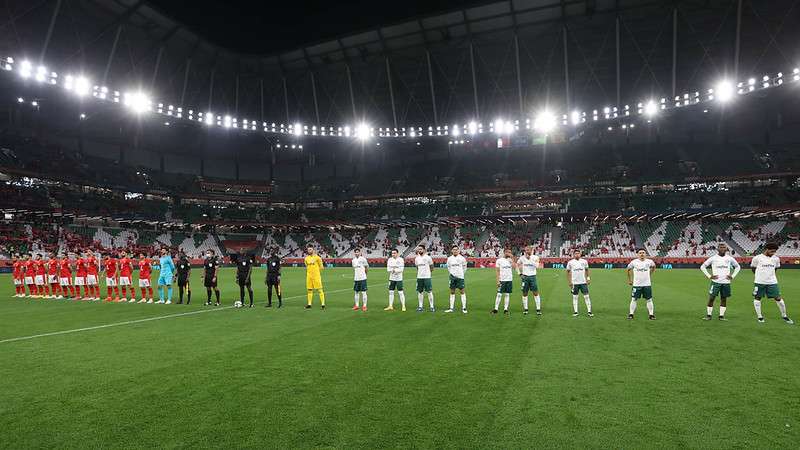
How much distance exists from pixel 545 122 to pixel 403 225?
25127 mm

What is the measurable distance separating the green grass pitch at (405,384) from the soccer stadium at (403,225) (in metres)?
0.06

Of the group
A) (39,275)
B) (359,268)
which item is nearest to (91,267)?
(39,275)

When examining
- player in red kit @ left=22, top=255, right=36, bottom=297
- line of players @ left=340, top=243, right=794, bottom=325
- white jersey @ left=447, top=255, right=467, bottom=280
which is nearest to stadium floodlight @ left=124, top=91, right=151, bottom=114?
player in red kit @ left=22, top=255, right=36, bottom=297

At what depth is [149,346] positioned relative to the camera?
33.0 ft

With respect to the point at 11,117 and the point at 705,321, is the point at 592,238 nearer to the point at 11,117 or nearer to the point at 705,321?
the point at 705,321

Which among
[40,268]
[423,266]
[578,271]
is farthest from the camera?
[40,268]

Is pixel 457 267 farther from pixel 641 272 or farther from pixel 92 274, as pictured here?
pixel 92 274

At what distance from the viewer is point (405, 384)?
6.95 m

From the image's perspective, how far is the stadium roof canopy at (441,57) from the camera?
44156 millimetres

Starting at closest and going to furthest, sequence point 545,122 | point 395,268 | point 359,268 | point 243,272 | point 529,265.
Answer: point 529,265 < point 395,268 < point 359,268 < point 243,272 < point 545,122

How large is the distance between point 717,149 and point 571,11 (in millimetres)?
32229

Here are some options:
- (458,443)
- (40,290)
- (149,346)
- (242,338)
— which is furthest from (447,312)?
(40,290)

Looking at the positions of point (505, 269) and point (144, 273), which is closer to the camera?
point (505, 269)

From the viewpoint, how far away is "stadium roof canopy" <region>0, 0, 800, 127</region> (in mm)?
44156
